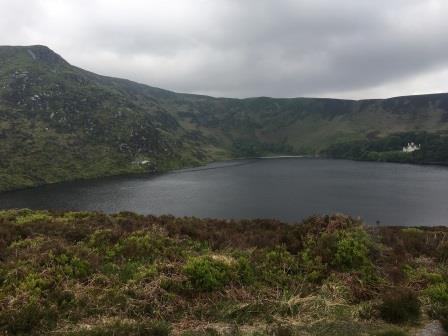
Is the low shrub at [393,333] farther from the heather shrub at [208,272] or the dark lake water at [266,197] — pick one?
the dark lake water at [266,197]

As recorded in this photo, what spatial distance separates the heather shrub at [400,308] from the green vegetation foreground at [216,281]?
1.4 inches

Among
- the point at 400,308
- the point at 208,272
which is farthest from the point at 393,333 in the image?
the point at 208,272

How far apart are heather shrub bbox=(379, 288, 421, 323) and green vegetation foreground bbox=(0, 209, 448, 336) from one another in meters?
0.04

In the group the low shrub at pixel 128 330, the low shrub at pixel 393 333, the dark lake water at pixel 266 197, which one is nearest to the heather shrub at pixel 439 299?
the low shrub at pixel 393 333

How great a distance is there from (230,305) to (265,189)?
14015 cm

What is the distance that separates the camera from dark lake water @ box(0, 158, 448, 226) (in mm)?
105812

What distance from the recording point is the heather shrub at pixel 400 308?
12500 millimetres

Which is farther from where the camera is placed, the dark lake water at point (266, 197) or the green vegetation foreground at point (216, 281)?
the dark lake water at point (266, 197)

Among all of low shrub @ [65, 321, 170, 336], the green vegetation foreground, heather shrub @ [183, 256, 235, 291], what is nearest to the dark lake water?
the green vegetation foreground

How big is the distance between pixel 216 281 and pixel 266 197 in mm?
119025

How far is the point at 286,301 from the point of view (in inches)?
534

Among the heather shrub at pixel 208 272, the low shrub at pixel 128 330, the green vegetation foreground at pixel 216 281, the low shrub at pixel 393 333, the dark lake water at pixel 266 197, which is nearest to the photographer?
Answer: the low shrub at pixel 128 330

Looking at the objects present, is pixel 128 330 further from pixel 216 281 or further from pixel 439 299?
pixel 439 299

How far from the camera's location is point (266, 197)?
13262 centimetres
